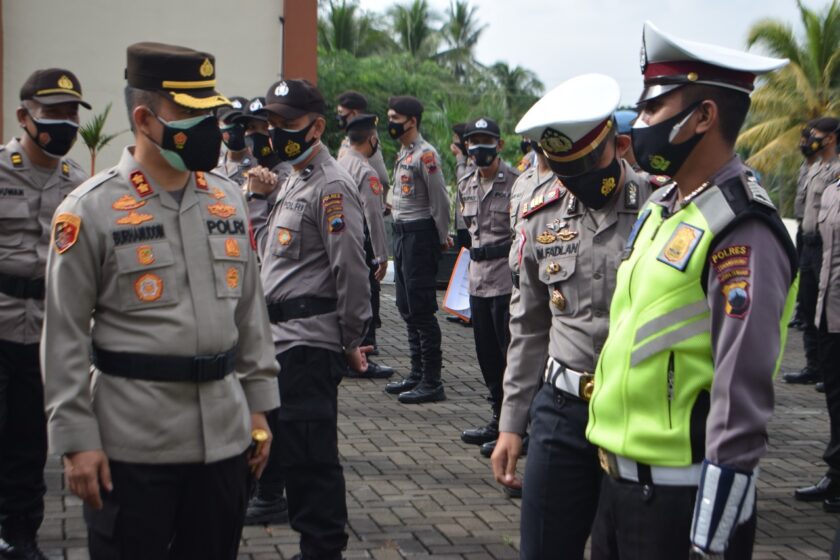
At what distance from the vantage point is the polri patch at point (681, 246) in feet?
9.11

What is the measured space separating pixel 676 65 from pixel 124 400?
1.84 m

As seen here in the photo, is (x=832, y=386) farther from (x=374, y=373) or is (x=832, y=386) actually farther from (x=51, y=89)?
(x=51, y=89)

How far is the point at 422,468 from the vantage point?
6.96 m

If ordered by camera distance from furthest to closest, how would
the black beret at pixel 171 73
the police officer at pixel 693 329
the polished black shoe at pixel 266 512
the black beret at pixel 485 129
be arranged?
the black beret at pixel 485 129 < the polished black shoe at pixel 266 512 < the black beret at pixel 171 73 < the police officer at pixel 693 329

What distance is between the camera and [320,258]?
5176 mm

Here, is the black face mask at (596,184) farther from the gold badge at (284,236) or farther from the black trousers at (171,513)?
the gold badge at (284,236)

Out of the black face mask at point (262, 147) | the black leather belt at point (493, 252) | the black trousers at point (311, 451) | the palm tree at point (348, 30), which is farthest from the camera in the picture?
the palm tree at point (348, 30)

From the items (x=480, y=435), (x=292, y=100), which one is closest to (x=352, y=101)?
(x=480, y=435)

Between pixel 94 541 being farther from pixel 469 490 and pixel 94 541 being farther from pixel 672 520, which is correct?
pixel 469 490

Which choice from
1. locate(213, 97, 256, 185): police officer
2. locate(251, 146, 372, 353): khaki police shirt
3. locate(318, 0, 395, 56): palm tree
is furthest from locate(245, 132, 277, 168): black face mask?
locate(318, 0, 395, 56): palm tree

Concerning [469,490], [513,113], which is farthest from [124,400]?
[513,113]

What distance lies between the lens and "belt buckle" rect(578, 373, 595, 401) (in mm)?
3631

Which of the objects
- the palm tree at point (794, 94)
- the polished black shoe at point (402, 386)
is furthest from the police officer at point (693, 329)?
the palm tree at point (794, 94)

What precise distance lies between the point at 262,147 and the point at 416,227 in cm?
301
